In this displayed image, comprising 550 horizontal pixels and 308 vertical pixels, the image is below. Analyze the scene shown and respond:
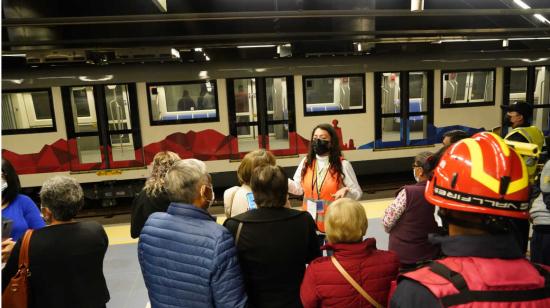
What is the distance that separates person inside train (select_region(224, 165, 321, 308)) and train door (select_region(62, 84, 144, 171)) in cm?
517

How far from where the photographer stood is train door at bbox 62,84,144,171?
248 inches

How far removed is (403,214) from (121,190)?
17.8 ft

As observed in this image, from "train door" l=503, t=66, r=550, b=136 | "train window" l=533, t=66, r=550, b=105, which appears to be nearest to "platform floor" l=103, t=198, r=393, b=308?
"train door" l=503, t=66, r=550, b=136

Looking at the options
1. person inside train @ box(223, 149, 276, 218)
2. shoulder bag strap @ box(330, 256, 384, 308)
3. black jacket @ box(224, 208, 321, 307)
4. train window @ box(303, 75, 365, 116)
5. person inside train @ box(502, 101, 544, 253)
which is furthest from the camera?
train window @ box(303, 75, 365, 116)

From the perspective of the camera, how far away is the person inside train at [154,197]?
2588 millimetres

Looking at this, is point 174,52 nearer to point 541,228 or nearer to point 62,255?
point 62,255

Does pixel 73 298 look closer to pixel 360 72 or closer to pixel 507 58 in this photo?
pixel 360 72

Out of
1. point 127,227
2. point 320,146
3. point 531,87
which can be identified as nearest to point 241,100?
point 127,227

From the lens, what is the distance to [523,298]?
90cm

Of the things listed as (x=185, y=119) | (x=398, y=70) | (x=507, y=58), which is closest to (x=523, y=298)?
(x=185, y=119)

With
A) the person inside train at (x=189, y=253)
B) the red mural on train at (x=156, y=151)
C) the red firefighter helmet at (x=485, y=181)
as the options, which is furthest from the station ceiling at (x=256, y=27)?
the red firefighter helmet at (x=485, y=181)

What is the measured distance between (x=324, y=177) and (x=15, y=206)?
199 cm

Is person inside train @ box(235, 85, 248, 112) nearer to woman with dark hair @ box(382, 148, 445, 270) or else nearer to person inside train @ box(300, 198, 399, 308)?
woman with dark hair @ box(382, 148, 445, 270)

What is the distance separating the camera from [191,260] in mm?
1680
